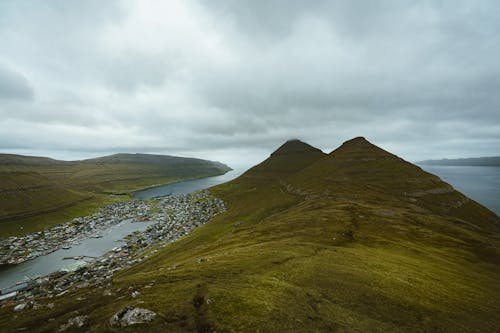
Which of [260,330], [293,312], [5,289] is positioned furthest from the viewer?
[5,289]

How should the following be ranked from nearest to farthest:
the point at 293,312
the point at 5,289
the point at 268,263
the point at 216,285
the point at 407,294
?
the point at 293,312 < the point at 216,285 < the point at 407,294 < the point at 268,263 < the point at 5,289

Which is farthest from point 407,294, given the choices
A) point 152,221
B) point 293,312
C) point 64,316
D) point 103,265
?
point 152,221

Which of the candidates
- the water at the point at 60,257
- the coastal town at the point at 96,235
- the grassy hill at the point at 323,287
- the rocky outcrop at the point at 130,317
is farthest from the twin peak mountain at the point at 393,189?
the water at the point at 60,257

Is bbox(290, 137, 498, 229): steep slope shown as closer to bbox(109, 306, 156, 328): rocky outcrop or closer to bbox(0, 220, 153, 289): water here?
bbox(109, 306, 156, 328): rocky outcrop

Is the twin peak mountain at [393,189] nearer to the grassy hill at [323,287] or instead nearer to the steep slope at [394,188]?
the steep slope at [394,188]

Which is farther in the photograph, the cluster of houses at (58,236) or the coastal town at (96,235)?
the cluster of houses at (58,236)

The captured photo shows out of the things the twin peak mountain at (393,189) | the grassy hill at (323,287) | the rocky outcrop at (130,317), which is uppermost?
the twin peak mountain at (393,189)

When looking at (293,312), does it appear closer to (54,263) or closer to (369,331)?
(369,331)
